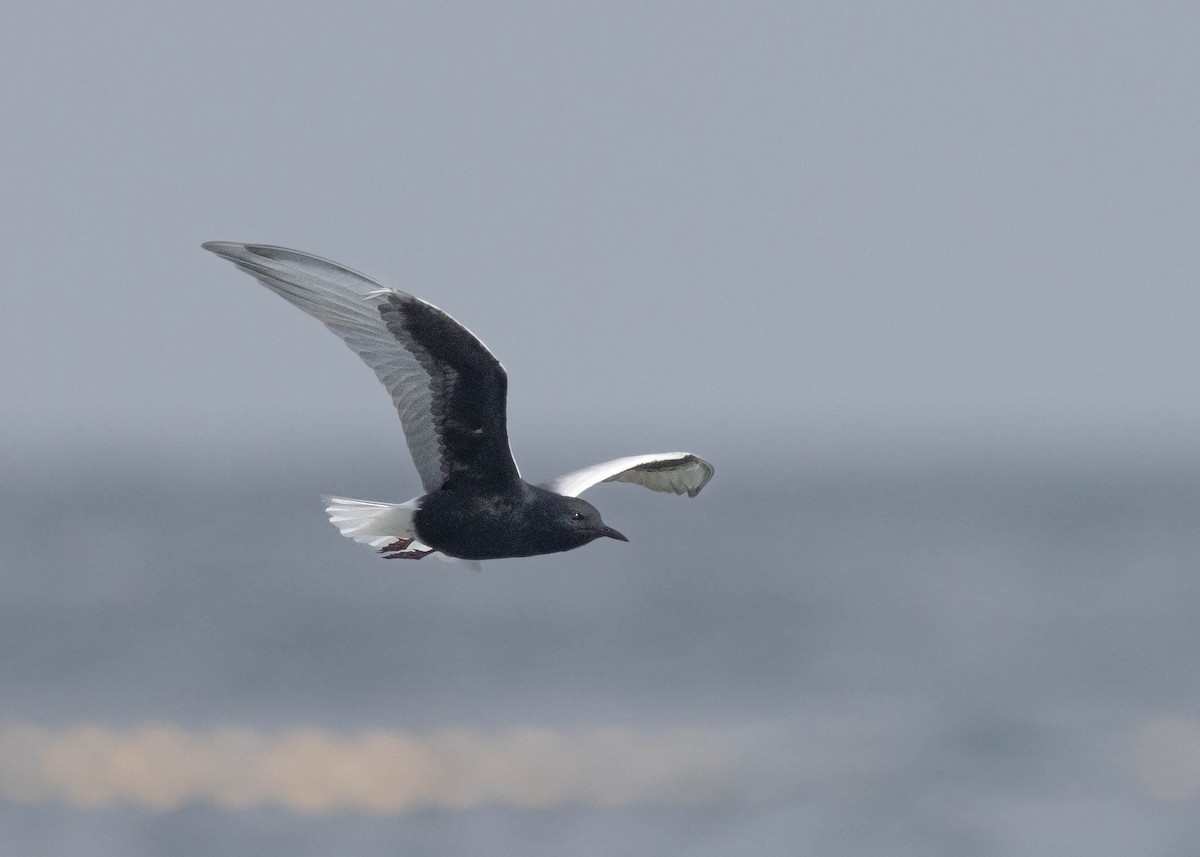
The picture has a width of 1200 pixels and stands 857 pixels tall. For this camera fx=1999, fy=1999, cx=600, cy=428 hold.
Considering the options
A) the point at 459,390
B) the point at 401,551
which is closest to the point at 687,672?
the point at 401,551

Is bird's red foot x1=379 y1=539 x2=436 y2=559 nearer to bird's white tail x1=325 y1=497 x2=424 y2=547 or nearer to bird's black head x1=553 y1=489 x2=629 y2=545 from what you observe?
bird's white tail x1=325 y1=497 x2=424 y2=547

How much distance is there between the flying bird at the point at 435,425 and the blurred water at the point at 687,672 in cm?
2334

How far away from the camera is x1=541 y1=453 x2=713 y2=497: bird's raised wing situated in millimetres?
16016

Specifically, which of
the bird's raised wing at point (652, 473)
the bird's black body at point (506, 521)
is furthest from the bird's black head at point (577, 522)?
the bird's raised wing at point (652, 473)

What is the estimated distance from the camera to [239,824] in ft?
126

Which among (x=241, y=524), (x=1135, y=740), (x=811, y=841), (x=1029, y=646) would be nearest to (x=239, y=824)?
(x=811, y=841)

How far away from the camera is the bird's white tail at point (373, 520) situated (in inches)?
587

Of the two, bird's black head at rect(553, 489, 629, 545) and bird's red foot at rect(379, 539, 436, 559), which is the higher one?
bird's black head at rect(553, 489, 629, 545)

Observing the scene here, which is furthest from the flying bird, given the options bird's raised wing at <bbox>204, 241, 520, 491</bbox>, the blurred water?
the blurred water

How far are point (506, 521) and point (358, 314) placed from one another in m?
1.88

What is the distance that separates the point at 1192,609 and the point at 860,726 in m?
26.3

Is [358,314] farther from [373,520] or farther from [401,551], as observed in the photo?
[401,551]

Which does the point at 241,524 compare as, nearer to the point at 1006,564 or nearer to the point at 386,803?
the point at 1006,564

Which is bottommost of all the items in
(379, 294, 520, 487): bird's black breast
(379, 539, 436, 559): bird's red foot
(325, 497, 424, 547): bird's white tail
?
(379, 539, 436, 559): bird's red foot
